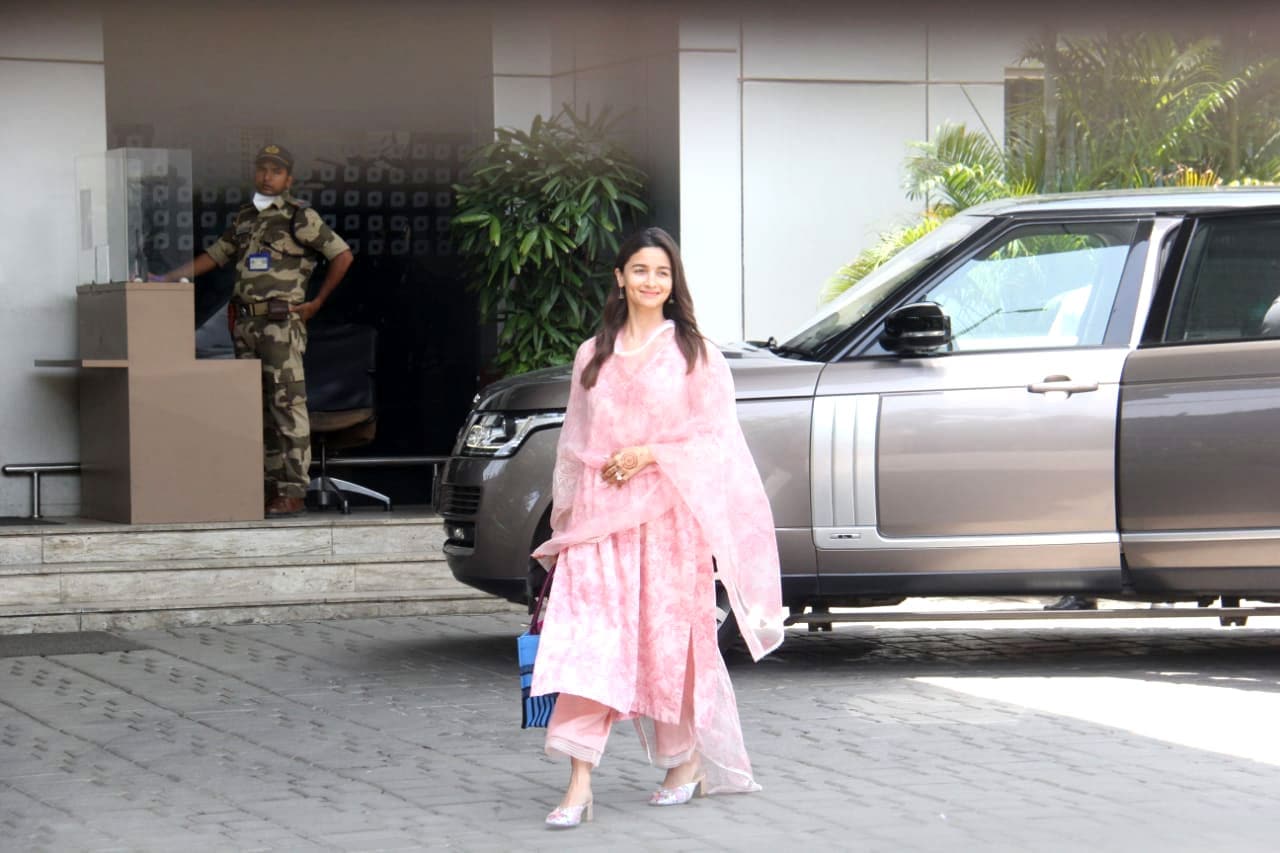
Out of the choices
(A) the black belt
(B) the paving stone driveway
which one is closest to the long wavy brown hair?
(B) the paving stone driveway

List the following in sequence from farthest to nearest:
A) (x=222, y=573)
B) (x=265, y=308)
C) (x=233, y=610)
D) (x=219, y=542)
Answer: (x=265, y=308), (x=219, y=542), (x=222, y=573), (x=233, y=610)

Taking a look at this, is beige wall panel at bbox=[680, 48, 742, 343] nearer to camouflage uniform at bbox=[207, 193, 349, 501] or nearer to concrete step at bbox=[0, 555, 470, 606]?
camouflage uniform at bbox=[207, 193, 349, 501]

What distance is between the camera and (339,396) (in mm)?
12406

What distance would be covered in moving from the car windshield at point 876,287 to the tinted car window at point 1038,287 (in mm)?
145

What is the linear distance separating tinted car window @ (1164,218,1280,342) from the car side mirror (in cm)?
94

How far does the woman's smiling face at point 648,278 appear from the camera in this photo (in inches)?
234

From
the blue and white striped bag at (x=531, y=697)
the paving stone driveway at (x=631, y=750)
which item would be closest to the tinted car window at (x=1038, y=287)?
the paving stone driveway at (x=631, y=750)

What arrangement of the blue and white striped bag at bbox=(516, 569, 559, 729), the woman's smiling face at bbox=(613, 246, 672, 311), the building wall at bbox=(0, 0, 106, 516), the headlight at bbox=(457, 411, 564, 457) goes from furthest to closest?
the building wall at bbox=(0, 0, 106, 516) < the headlight at bbox=(457, 411, 564, 457) < the woman's smiling face at bbox=(613, 246, 672, 311) < the blue and white striped bag at bbox=(516, 569, 559, 729)

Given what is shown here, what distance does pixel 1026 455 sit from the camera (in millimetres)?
7902

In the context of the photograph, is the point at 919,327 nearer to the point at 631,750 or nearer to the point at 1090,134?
the point at 631,750

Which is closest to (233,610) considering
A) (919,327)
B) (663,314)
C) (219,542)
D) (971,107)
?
(219,542)

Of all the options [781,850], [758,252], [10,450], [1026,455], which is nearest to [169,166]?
[10,450]

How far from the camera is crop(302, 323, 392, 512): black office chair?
12227 mm

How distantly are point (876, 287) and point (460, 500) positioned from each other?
→ 6.60 feet
